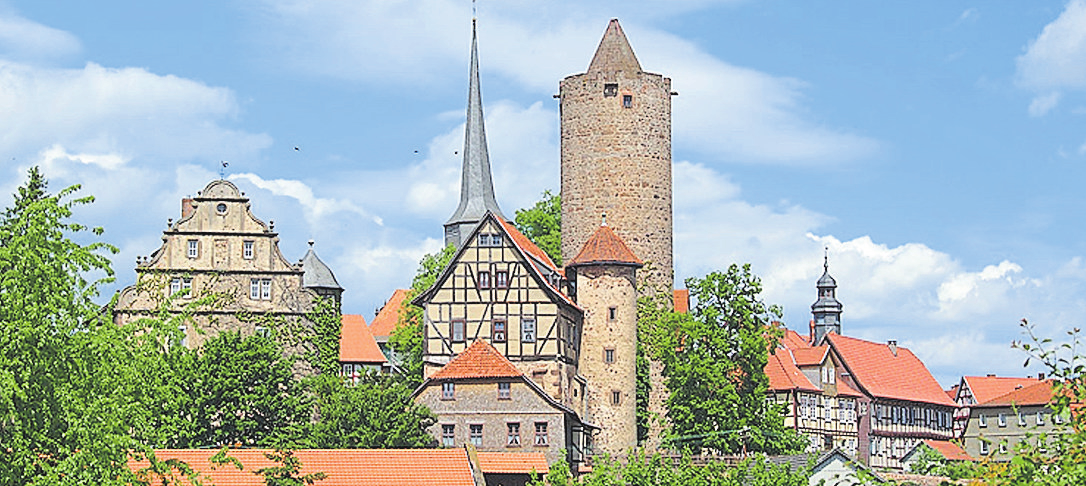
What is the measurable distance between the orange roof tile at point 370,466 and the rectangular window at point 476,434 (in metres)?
10.6

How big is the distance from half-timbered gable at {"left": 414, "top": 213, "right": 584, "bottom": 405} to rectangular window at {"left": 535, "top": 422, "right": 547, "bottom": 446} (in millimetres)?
3232

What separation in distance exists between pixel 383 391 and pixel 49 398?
27712 millimetres

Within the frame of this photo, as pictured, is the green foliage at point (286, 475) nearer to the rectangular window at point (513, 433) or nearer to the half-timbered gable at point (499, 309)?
the rectangular window at point (513, 433)

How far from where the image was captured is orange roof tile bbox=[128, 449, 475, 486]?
3481cm

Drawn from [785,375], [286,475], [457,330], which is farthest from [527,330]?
[286,475]

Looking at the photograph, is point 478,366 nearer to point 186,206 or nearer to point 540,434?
point 540,434

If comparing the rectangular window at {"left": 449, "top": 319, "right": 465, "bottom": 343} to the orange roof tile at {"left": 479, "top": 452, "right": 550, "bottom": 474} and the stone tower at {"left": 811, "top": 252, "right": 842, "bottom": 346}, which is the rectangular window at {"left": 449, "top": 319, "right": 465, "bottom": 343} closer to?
the orange roof tile at {"left": 479, "top": 452, "right": 550, "bottom": 474}

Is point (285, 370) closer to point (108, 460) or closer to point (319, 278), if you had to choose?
point (319, 278)

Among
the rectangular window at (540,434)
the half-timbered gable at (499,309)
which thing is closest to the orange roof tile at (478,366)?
the rectangular window at (540,434)

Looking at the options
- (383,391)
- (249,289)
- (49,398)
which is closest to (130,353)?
(49,398)

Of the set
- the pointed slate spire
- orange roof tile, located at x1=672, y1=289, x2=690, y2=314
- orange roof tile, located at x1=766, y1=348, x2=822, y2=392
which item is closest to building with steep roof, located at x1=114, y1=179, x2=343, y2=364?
the pointed slate spire

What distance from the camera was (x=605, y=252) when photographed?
5334cm

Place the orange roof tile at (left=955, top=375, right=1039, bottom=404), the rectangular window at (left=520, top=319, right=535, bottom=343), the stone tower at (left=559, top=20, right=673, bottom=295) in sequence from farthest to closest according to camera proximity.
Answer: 1. the orange roof tile at (left=955, top=375, right=1039, bottom=404)
2. the stone tower at (left=559, top=20, right=673, bottom=295)
3. the rectangular window at (left=520, top=319, right=535, bottom=343)

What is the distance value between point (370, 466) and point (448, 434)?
38.7 ft
